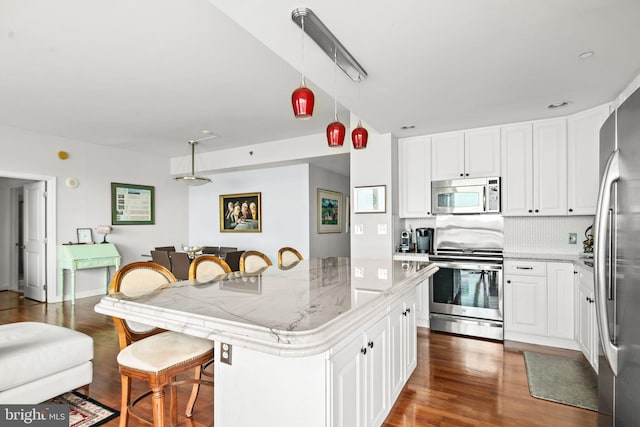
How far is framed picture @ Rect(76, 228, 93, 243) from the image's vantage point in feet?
18.1

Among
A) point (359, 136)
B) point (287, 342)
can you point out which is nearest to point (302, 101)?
point (359, 136)

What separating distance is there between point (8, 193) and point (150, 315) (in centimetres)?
720

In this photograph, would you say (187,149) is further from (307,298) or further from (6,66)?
(307,298)

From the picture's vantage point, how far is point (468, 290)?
3.69 metres

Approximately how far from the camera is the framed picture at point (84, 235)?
550 cm

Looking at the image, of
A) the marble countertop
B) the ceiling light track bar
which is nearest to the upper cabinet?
the ceiling light track bar

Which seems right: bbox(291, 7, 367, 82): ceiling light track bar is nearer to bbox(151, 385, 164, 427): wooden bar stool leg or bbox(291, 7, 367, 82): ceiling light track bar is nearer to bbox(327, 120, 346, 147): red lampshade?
bbox(327, 120, 346, 147): red lampshade

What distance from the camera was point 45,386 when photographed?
6.82 feet

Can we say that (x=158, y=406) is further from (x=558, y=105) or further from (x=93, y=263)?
(x=93, y=263)

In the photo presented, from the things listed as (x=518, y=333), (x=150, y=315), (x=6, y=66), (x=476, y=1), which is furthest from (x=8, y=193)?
(x=518, y=333)

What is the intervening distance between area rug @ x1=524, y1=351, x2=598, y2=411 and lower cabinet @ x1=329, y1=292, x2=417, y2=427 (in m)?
1.05

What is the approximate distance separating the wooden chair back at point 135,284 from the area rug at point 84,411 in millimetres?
725

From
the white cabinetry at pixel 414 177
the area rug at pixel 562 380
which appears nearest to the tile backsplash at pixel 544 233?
the white cabinetry at pixel 414 177

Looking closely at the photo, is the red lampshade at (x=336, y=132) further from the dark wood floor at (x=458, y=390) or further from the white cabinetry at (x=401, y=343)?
the dark wood floor at (x=458, y=390)
